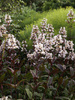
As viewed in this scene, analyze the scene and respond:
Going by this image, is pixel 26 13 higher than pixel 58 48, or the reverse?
pixel 58 48

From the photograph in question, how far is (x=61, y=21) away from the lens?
4.40m

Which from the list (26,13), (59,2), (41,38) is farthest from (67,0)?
(41,38)

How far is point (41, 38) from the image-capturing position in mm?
2408

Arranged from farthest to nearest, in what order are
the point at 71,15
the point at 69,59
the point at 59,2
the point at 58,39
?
the point at 59,2
the point at 71,15
the point at 69,59
the point at 58,39

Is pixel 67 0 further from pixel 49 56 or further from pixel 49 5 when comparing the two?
pixel 49 56

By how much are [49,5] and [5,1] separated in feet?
22.5

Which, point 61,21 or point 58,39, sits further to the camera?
point 61,21

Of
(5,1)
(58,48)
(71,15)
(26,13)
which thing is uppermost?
(5,1)

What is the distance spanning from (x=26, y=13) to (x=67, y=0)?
299 centimetres

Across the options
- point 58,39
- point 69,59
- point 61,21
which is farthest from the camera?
point 61,21

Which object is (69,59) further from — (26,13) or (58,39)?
(26,13)

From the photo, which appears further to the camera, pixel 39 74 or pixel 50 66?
pixel 50 66

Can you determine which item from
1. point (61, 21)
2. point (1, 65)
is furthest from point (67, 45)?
point (61, 21)

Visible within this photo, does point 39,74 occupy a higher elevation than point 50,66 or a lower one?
higher
